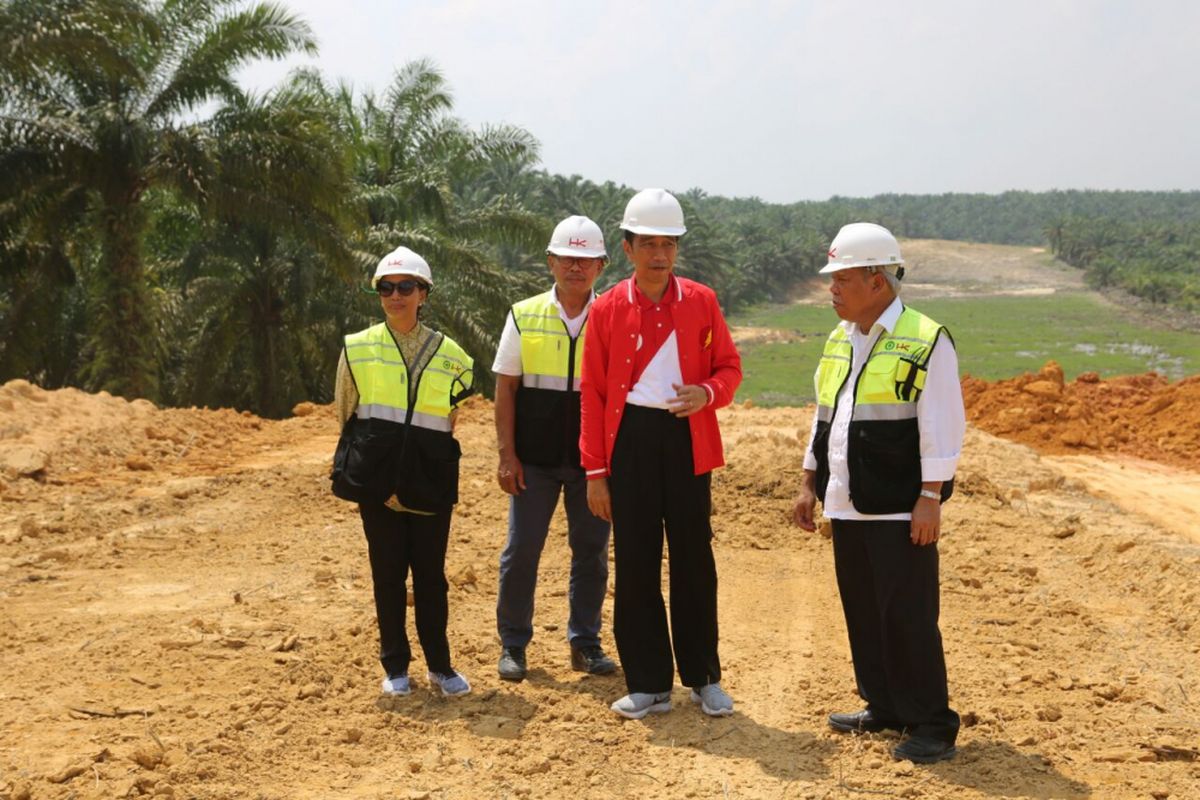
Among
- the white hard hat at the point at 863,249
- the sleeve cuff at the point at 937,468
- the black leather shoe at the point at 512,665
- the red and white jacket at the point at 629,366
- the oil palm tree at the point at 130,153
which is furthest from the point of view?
the oil palm tree at the point at 130,153

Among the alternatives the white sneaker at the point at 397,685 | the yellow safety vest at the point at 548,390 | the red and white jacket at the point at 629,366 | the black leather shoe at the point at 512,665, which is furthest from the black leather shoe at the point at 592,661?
the red and white jacket at the point at 629,366

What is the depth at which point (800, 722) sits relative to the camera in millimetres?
5176

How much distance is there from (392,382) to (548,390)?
0.67 metres

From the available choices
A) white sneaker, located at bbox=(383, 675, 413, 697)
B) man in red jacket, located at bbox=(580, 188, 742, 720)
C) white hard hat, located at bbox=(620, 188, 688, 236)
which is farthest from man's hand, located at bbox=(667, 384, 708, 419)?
white sneaker, located at bbox=(383, 675, 413, 697)

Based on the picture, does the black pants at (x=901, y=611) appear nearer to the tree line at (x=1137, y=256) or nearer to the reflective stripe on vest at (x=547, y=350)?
the reflective stripe on vest at (x=547, y=350)

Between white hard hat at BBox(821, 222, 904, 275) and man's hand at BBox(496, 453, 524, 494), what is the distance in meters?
1.60

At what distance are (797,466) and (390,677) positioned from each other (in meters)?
5.99

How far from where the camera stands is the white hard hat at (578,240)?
530 cm

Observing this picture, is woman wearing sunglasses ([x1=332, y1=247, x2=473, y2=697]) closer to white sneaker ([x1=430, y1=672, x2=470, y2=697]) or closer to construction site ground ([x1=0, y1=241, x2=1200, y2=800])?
white sneaker ([x1=430, y1=672, x2=470, y2=697])

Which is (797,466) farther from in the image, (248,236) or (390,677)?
(248,236)

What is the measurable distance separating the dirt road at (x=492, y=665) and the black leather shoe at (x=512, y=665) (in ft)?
0.25

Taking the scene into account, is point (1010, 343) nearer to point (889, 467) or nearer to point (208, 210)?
point (208, 210)

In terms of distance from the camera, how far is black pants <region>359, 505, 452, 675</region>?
520cm

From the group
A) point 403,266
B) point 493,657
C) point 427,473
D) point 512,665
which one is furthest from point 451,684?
point 403,266
